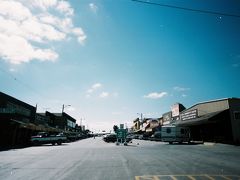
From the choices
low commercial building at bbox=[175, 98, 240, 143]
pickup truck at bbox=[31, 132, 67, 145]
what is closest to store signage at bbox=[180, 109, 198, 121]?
low commercial building at bbox=[175, 98, 240, 143]

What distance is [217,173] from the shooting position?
30.6 ft

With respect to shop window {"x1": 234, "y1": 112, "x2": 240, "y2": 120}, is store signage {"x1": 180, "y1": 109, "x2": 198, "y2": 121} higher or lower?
higher

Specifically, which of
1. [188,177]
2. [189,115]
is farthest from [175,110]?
[188,177]

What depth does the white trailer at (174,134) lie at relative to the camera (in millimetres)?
35844

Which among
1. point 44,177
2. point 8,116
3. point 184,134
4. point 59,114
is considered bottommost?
point 44,177

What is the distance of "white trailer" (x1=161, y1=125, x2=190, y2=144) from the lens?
3584 centimetres

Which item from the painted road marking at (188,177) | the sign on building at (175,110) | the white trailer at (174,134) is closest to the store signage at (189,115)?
the sign on building at (175,110)

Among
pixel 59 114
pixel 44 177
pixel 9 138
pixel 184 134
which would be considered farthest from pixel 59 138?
pixel 59 114

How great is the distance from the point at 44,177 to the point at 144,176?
12.9 ft

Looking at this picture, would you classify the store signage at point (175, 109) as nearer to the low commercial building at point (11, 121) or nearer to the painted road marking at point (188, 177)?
the low commercial building at point (11, 121)

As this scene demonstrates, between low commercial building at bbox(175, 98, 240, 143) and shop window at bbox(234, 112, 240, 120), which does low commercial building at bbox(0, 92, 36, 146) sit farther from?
shop window at bbox(234, 112, 240, 120)

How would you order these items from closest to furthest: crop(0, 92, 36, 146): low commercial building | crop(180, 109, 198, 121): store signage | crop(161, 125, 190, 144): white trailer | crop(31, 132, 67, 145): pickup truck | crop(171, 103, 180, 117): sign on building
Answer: crop(0, 92, 36, 146): low commercial building < crop(161, 125, 190, 144): white trailer < crop(31, 132, 67, 145): pickup truck < crop(180, 109, 198, 121): store signage < crop(171, 103, 180, 117): sign on building

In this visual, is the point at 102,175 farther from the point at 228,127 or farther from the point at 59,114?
the point at 59,114

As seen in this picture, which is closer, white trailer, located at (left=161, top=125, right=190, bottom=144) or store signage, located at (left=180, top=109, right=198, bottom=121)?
white trailer, located at (left=161, top=125, right=190, bottom=144)
